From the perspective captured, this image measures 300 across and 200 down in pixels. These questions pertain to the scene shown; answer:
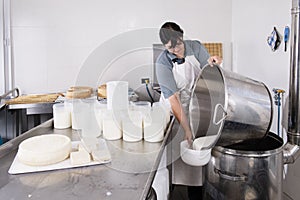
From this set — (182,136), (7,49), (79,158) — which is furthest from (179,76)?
(7,49)

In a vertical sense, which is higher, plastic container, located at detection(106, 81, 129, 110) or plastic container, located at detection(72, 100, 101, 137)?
plastic container, located at detection(106, 81, 129, 110)

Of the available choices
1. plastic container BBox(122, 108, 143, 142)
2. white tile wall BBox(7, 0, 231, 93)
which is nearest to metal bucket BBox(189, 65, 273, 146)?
plastic container BBox(122, 108, 143, 142)

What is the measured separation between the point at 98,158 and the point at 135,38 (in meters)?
1.94

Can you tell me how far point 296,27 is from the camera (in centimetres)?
130

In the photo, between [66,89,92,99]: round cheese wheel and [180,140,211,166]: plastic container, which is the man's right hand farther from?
[66,89,92,99]: round cheese wheel

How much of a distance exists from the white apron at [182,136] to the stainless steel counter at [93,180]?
15.9 inches

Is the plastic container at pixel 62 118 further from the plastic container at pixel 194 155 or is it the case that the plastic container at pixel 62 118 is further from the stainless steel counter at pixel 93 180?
the plastic container at pixel 194 155

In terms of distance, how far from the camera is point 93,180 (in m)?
0.70

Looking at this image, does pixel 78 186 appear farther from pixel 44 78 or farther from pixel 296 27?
pixel 44 78

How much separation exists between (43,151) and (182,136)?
2.32 ft

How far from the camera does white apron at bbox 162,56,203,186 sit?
1288mm

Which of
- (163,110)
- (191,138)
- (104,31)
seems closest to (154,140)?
(163,110)

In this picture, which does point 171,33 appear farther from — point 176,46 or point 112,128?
point 112,128

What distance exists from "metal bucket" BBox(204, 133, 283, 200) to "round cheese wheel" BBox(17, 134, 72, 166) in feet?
2.31
